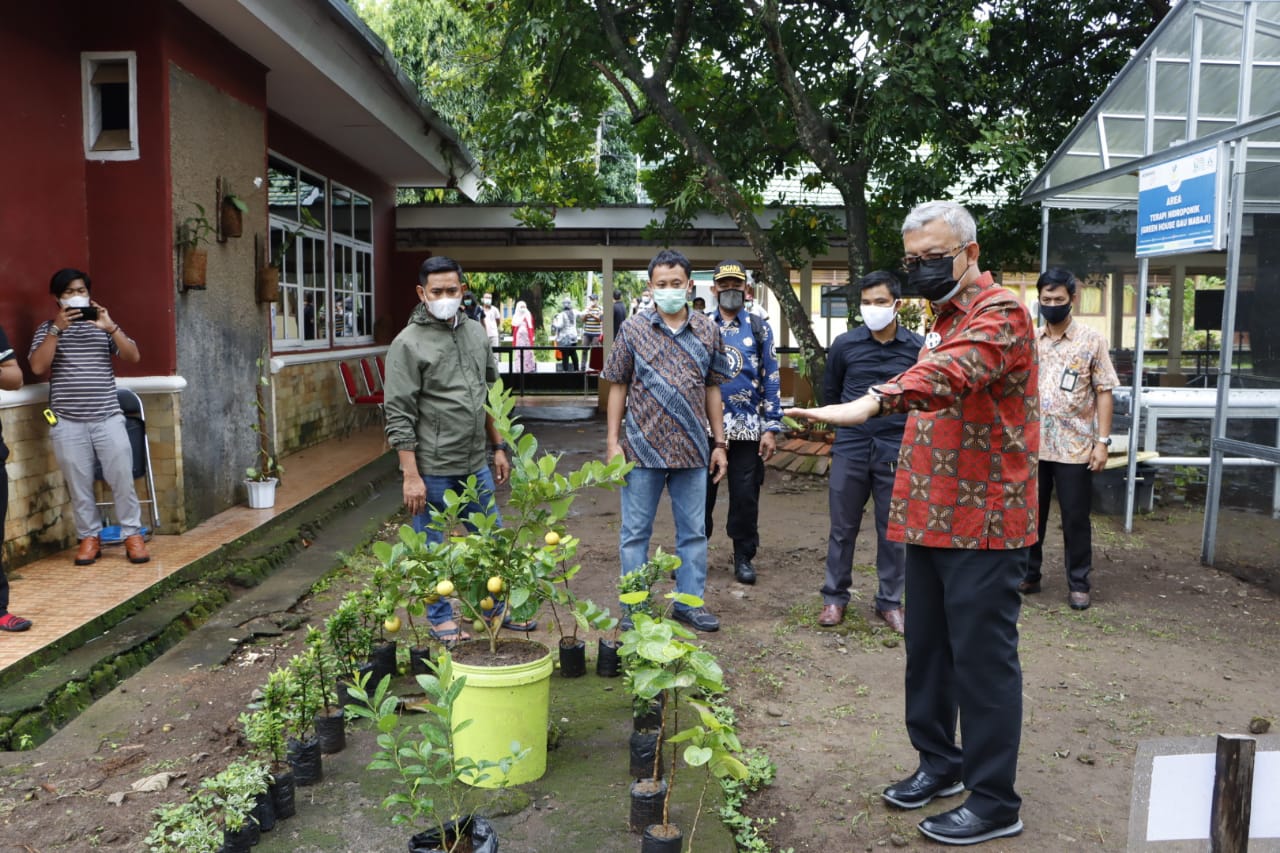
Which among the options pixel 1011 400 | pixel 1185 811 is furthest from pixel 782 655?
pixel 1185 811

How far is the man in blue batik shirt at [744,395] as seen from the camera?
6.16 m

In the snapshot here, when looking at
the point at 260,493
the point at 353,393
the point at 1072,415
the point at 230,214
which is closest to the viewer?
the point at 1072,415

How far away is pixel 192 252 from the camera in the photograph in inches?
275

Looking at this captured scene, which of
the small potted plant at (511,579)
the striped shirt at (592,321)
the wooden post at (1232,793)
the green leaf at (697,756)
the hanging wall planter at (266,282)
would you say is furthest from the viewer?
the striped shirt at (592,321)

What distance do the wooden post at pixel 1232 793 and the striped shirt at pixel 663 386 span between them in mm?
3329

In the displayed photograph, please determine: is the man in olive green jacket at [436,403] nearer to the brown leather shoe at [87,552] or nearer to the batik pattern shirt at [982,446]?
the batik pattern shirt at [982,446]

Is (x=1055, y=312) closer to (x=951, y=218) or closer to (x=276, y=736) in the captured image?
(x=951, y=218)

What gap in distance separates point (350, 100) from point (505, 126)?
1993mm

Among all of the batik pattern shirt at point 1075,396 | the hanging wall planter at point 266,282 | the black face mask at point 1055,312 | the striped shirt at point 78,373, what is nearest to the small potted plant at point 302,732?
the striped shirt at point 78,373

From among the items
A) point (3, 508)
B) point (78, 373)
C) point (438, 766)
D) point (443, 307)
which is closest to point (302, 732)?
point (438, 766)

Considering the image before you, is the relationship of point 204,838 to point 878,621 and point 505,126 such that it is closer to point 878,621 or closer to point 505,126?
point 878,621

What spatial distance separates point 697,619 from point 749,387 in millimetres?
1470

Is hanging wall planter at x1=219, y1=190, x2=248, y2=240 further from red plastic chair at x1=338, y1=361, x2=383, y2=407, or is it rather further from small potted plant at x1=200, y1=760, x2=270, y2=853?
small potted plant at x1=200, y1=760, x2=270, y2=853

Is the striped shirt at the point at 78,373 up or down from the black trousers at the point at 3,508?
up
